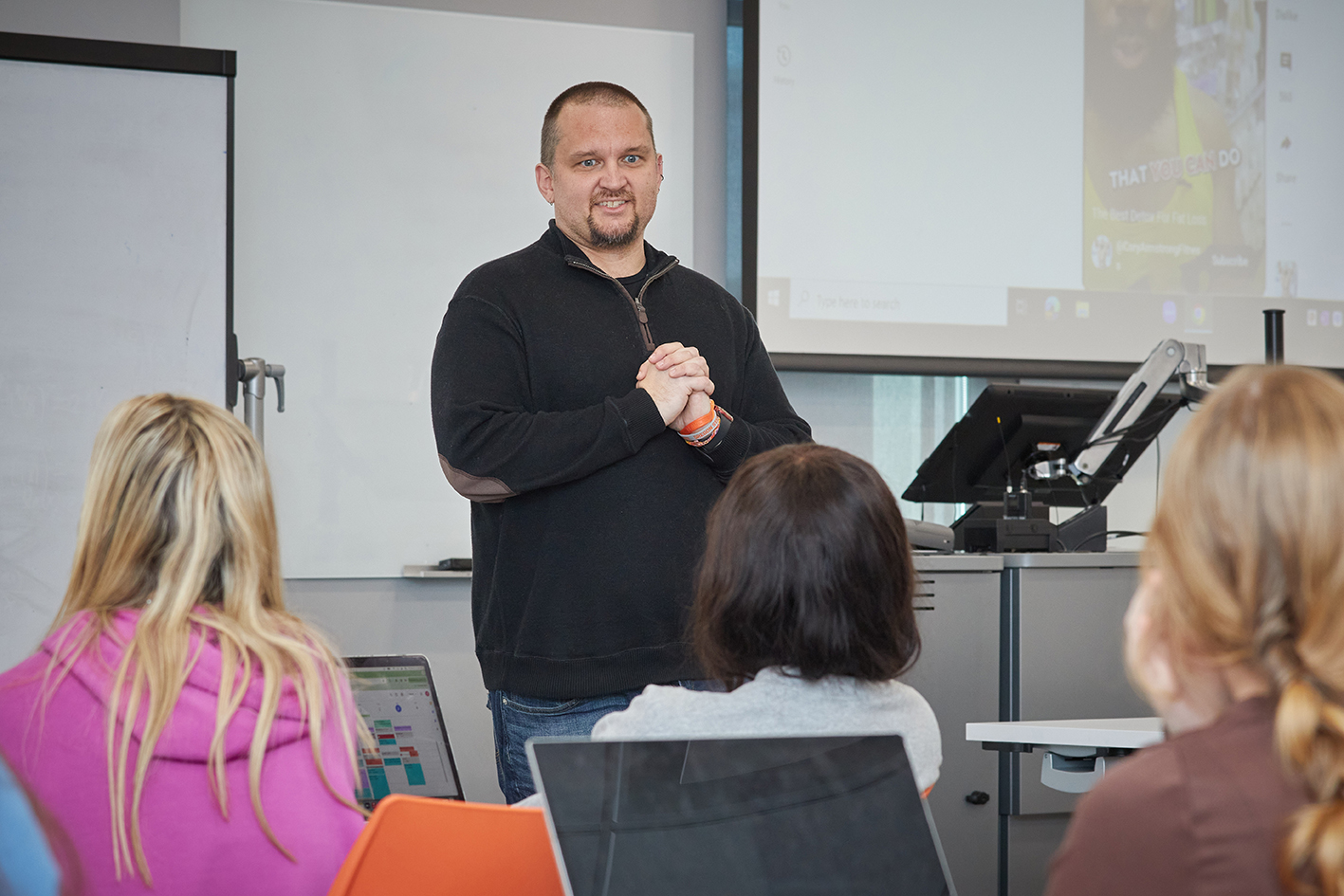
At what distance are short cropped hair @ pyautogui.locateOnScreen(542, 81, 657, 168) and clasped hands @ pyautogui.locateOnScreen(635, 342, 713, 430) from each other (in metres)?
0.41

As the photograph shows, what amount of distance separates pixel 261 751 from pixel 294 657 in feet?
0.30

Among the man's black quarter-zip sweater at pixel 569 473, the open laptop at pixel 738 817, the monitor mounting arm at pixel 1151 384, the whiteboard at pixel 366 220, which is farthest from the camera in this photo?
the whiteboard at pixel 366 220

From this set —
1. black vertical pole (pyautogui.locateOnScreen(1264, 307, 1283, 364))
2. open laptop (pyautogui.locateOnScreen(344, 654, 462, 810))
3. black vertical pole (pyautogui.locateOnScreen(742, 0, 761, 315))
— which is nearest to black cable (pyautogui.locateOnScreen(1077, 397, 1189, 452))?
black vertical pole (pyautogui.locateOnScreen(1264, 307, 1283, 364))

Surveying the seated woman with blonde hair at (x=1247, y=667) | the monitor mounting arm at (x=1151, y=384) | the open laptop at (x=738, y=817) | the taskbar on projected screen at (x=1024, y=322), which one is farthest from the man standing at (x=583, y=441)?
the taskbar on projected screen at (x=1024, y=322)

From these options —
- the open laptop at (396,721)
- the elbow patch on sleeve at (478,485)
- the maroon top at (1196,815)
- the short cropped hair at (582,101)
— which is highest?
the short cropped hair at (582,101)

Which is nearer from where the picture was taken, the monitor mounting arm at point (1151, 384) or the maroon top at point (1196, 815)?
the maroon top at point (1196, 815)

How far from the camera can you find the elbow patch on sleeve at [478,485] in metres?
1.69

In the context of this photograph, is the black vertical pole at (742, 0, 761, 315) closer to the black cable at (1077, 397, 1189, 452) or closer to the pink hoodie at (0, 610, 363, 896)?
the black cable at (1077, 397, 1189, 452)

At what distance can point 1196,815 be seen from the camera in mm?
652

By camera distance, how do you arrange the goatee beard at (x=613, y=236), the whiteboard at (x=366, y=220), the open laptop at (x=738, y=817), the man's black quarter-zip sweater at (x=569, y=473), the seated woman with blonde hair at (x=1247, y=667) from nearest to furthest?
the seated woman with blonde hair at (x=1247, y=667) → the open laptop at (x=738, y=817) → the man's black quarter-zip sweater at (x=569, y=473) → the goatee beard at (x=613, y=236) → the whiteboard at (x=366, y=220)

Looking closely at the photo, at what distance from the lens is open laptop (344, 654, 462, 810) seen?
1.70 meters

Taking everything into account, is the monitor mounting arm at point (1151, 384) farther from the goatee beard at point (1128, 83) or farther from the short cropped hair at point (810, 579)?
the short cropped hair at point (810, 579)

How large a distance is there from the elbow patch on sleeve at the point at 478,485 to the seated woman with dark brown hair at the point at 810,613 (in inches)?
23.9

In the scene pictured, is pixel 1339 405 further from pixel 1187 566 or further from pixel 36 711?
pixel 36 711
